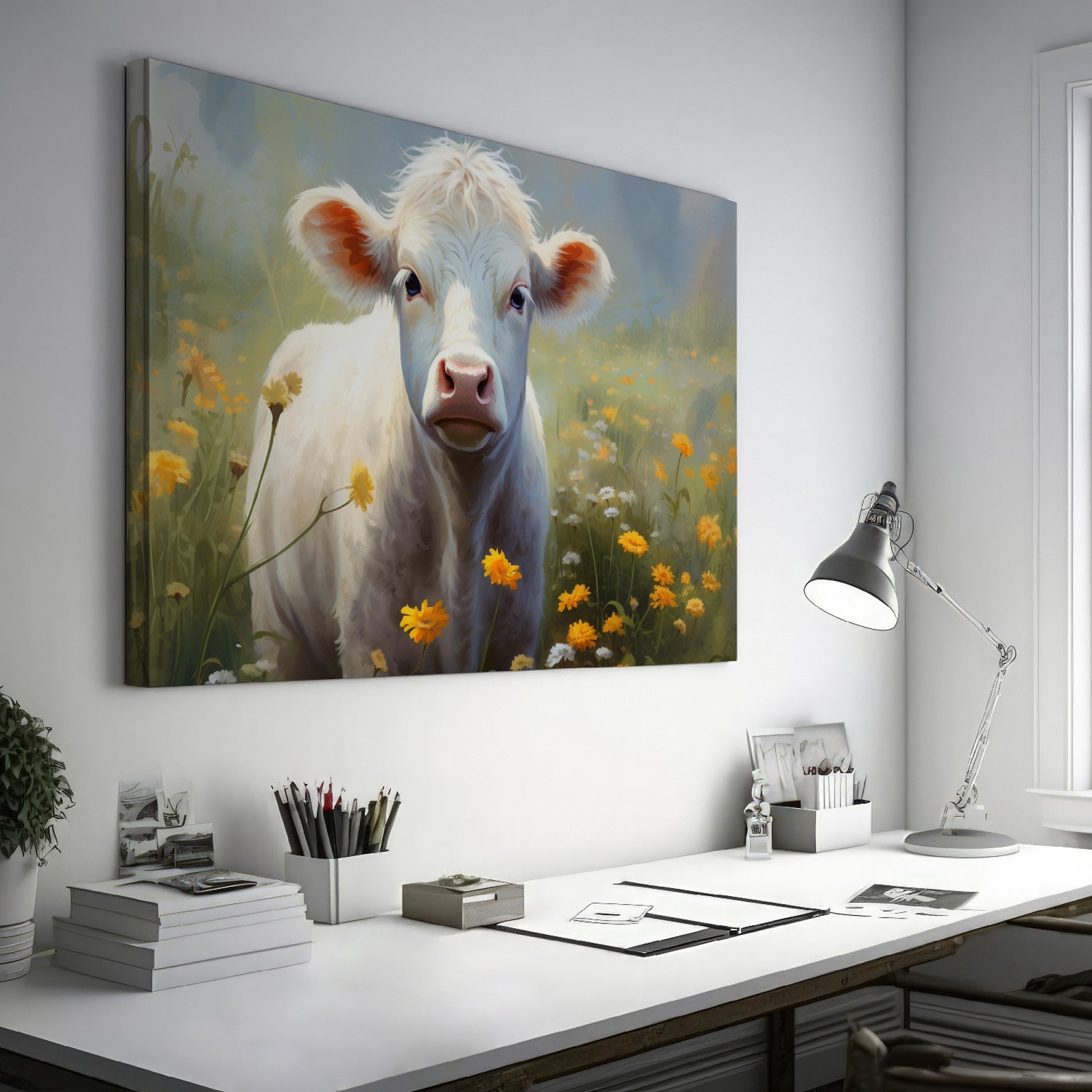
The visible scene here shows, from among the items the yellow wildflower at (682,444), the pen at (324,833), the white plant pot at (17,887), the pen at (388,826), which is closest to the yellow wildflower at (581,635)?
the yellow wildflower at (682,444)

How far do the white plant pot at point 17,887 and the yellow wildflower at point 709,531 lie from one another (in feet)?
5.00

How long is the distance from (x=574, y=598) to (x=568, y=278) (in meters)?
0.61

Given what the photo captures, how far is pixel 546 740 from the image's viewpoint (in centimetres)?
263

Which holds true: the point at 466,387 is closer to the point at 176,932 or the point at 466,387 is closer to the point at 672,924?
the point at 672,924

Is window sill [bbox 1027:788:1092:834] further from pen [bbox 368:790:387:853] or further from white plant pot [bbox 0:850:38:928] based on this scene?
white plant pot [bbox 0:850:38:928]

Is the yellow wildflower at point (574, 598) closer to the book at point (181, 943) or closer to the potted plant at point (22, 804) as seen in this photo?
the book at point (181, 943)

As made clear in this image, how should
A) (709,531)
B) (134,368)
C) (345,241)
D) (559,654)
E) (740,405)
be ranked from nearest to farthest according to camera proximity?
(134,368) < (345,241) < (559,654) < (709,531) < (740,405)

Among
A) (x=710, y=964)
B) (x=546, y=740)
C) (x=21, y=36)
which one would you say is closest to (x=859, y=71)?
(x=546, y=740)

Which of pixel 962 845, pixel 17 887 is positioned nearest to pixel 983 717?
pixel 962 845

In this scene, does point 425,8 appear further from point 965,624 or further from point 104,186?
point 965,624

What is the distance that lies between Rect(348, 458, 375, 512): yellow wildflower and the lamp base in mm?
1387

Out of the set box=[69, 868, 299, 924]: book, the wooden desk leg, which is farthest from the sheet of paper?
the wooden desk leg

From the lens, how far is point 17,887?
1792 millimetres

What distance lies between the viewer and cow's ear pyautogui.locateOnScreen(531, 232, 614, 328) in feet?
8.55
